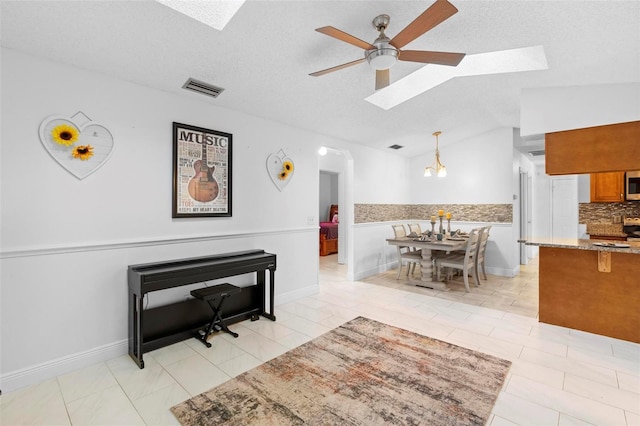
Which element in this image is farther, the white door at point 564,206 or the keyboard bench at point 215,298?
the white door at point 564,206

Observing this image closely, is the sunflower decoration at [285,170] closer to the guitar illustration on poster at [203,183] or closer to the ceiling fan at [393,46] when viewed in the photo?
the guitar illustration on poster at [203,183]

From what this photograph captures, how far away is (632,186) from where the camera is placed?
4.34 m

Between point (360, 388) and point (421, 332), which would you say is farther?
point (421, 332)

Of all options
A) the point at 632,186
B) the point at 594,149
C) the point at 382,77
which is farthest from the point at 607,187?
the point at 382,77

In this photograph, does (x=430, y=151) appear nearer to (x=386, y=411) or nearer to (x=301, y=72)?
(x=301, y=72)

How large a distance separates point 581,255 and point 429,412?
2.56m

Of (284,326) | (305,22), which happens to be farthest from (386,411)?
(305,22)

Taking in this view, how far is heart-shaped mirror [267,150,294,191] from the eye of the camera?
13.0 ft

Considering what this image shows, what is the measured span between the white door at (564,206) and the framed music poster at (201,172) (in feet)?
26.4

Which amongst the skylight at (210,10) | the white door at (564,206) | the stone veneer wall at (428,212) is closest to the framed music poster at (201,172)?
the skylight at (210,10)

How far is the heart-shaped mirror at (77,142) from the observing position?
7.82 ft

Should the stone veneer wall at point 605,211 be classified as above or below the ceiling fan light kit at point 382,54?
below

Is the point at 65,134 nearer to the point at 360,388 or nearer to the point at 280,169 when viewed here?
the point at 280,169

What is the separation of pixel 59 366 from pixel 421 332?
10.8ft
